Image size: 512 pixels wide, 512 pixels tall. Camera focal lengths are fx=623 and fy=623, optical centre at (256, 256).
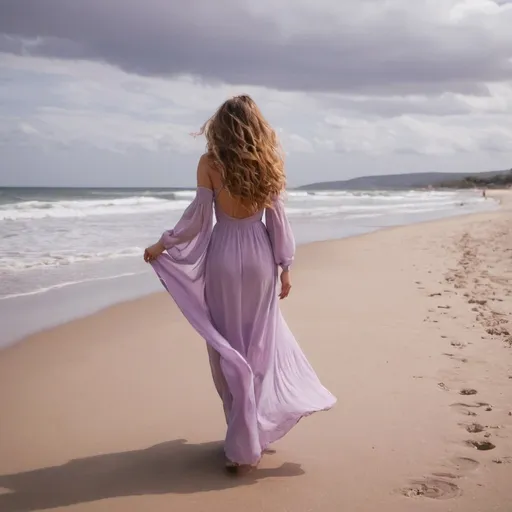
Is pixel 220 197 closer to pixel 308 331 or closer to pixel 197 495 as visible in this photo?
pixel 197 495

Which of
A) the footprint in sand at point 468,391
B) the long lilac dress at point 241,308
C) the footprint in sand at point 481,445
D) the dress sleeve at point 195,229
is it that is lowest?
the footprint in sand at point 481,445

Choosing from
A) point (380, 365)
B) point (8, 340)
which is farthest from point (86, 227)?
point (380, 365)

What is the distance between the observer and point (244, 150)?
10.3 ft

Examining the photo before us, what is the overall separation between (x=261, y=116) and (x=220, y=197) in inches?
18.6

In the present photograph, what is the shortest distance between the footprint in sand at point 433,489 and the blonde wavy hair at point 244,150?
1.60 m

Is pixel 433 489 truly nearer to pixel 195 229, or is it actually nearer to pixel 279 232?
pixel 279 232

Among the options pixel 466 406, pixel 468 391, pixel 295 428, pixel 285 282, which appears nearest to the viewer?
pixel 285 282

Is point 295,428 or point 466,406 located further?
point 466,406

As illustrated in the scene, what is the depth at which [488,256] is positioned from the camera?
1123 cm

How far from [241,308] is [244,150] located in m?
0.83

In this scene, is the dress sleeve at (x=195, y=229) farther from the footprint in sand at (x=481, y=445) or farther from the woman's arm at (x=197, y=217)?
the footprint in sand at (x=481, y=445)

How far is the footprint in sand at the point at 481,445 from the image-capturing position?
343cm

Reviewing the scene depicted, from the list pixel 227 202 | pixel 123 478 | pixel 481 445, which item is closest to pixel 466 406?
pixel 481 445

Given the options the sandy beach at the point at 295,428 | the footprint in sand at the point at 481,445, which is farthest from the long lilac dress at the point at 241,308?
the footprint in sand at the point at 481,445
